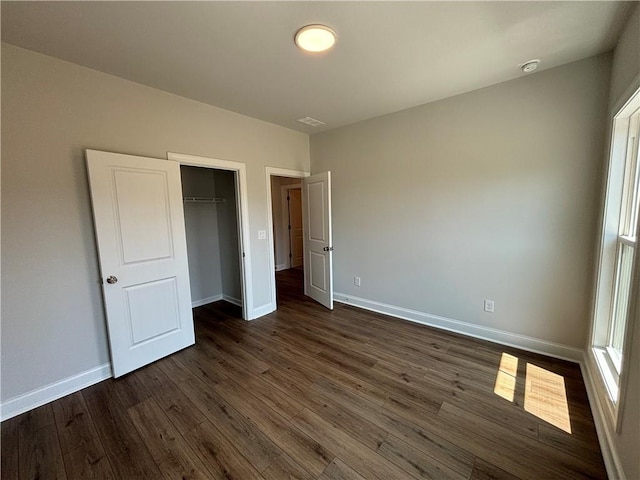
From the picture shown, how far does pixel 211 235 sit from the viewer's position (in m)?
4.21

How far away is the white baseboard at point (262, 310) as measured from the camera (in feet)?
11.6

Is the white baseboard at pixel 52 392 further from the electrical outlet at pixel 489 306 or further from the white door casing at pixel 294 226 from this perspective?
the white door casing at pixel 294 226

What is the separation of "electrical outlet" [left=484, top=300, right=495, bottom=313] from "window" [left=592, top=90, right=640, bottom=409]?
2.60 feet

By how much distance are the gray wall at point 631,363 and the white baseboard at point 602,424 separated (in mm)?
46

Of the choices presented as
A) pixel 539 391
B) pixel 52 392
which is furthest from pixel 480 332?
pixel 52 392

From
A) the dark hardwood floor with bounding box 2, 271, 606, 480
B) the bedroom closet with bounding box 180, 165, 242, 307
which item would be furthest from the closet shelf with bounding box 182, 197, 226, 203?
the dark hardwood floor with bounding box 2, 271, 606, 480

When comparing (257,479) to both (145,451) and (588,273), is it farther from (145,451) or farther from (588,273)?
(588,273)

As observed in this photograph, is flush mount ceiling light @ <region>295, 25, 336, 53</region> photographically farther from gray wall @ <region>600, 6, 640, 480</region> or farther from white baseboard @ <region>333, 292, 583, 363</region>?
white baseboard @ <region>333, 292, 583, 363</region>

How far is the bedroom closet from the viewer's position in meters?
3.96

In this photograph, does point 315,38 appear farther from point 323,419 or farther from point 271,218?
point 323,419

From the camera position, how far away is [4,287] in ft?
6.01

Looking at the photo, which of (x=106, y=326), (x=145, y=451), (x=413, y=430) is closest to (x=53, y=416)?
(x=106, y=326)

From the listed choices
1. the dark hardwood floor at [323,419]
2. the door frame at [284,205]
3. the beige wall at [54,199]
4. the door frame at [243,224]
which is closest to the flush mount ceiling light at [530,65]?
the dark hardwood floor at [323,419]

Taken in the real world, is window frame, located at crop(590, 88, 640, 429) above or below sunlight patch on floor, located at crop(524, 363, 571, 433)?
above
